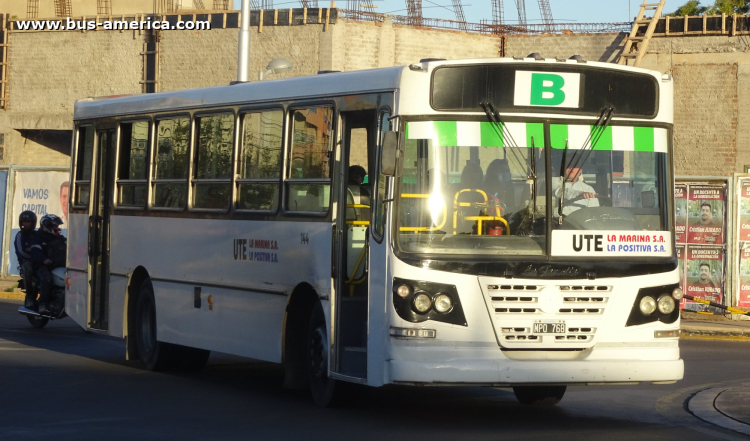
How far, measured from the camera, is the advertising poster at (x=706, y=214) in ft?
69.7

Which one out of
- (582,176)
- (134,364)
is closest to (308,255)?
(582,176)

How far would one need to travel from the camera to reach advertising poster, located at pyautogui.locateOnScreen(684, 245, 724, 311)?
21.2m

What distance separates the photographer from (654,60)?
40406 mm

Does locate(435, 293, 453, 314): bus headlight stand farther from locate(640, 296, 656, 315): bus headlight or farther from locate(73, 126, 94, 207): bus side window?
locate(73, 126, 94, 207): bus side window

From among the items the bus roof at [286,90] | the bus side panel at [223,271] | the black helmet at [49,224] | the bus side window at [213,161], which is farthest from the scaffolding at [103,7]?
the bus side window at [213,161]

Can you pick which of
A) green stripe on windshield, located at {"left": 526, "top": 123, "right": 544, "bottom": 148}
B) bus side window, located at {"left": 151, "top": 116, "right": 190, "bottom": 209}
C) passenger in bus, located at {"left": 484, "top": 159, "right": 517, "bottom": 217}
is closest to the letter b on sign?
green stripe on windshield, located at {"left": 526, "top": 123, "right": 544, "bottom": 148}

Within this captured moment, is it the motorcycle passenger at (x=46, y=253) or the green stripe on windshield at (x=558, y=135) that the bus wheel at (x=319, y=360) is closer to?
the green stripe on windshield at (x=558, y=135)

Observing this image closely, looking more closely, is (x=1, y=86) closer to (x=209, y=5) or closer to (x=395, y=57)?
(x=209, y=5)

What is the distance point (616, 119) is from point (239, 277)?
12.6 feet

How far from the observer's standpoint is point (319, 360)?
1023 cm

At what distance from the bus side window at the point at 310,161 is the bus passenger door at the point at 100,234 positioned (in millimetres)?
4263

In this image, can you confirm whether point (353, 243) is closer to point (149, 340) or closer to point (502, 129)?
point (502, 129)

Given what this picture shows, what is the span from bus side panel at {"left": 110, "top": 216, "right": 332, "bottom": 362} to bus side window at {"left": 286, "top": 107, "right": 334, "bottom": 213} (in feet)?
0.67

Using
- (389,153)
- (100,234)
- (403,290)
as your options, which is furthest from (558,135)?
(100,234)
